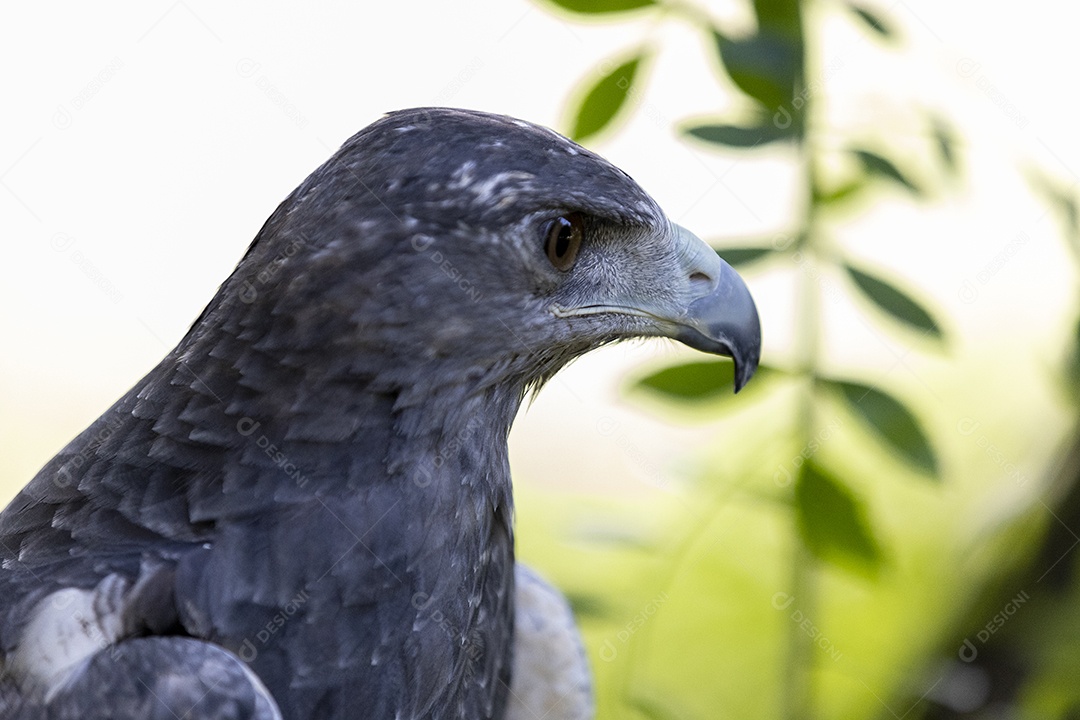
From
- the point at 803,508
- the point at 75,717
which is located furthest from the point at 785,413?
the point at 75,717

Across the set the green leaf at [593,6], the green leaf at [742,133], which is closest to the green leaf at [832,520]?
the green leaf at [742,133]

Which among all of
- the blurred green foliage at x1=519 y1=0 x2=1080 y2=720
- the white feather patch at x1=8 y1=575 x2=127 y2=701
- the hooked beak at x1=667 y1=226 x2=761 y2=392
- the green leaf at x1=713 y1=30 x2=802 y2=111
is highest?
the white feather patch at x1=8 y1=575 x2=127 y2=701

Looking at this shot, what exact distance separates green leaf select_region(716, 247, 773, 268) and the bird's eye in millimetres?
544

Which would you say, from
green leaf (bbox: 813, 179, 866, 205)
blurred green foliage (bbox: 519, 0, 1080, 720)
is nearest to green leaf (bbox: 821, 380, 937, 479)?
blurred green foliage (bbox: 519, 0, 1080, 720)

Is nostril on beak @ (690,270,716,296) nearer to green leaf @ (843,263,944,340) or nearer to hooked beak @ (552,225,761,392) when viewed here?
hooked beak @ (552,225,761,392)

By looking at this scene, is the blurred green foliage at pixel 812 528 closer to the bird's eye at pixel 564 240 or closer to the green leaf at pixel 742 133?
the green leaf at pixel 742 133

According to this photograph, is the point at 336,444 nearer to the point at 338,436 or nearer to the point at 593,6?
the point at 338,436

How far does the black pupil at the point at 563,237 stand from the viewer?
66.2 inches

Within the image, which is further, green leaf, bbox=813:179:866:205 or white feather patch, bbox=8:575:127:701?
green leaf, bbox=813:179:866:205

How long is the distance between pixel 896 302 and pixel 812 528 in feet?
1.63

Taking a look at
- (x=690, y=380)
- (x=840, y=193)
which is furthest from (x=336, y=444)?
(x=840, y=193)

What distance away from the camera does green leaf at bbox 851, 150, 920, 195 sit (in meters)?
2.22

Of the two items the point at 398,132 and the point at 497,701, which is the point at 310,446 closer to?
the point at 398,132

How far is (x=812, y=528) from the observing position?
86.1 inches
